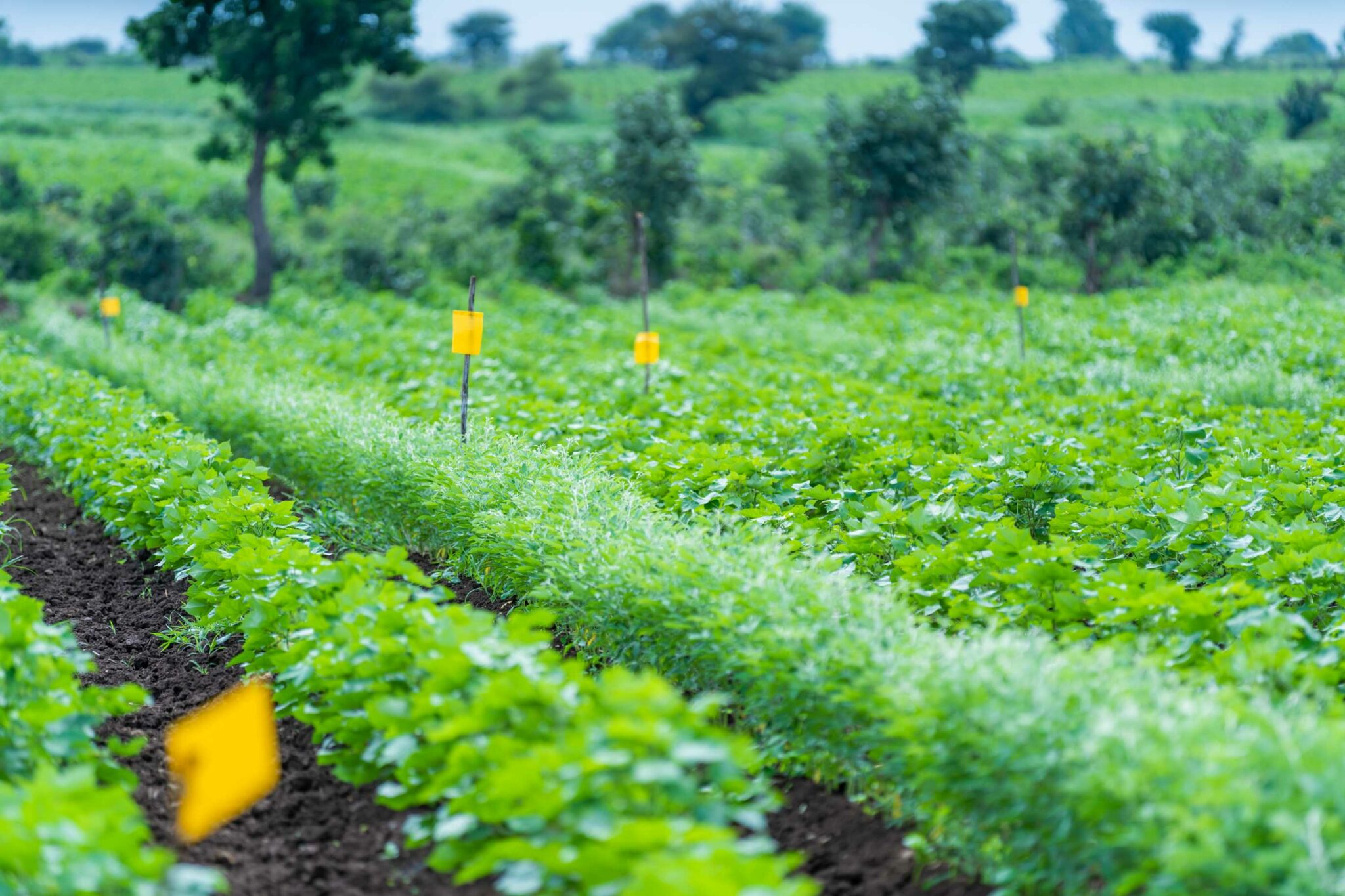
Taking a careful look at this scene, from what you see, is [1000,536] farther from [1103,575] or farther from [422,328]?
[422,328]

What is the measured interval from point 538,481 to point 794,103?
49368 mm

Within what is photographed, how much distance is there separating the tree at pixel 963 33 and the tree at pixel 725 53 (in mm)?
6294

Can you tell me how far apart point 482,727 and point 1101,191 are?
1970cm

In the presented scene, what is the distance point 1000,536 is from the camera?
15.2 feet

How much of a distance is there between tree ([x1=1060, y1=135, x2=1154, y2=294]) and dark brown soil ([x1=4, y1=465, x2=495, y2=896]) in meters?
17.6

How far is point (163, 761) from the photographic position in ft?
14.0

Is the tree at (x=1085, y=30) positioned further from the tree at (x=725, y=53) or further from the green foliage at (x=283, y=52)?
the green foliage at (x=283, y=52)

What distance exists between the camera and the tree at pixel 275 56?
18891mm

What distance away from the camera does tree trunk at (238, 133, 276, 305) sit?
65.8 feet

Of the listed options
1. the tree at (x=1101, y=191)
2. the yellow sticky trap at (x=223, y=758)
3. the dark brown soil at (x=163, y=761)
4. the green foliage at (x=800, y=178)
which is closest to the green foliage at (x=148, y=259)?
the green foliage at (x=800, y=178)

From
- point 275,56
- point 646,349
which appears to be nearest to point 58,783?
point 646,349

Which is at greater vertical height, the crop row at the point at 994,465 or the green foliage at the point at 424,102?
the green foliage at the point at 424,102

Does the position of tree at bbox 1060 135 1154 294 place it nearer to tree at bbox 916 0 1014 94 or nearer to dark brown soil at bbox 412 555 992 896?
dark brown soil at bbox 412 555 992 896

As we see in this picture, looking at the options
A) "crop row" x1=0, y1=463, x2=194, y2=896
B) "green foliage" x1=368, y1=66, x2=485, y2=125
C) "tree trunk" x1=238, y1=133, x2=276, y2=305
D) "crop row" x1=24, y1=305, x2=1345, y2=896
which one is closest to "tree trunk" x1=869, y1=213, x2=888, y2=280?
"tree trunk" x1=238, y1=133, x2=276, y2=305
